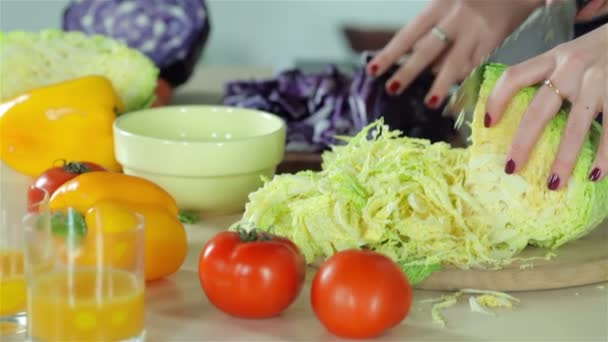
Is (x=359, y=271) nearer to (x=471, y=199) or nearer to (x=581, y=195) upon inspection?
(x=471, y=199)

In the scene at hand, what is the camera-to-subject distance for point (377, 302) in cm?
153

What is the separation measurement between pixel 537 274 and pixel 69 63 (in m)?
1.52

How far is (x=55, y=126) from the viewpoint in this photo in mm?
2445

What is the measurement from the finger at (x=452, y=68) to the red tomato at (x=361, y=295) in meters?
1.46

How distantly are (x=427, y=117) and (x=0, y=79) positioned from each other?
1.26 metres

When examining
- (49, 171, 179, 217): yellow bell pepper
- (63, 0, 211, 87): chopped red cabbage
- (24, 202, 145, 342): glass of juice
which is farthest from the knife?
(63, 0, 211, 87): chopped red cabbage

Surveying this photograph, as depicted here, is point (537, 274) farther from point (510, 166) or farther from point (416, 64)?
point (416, 64)

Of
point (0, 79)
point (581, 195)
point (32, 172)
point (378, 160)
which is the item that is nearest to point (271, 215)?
point (378, 160)

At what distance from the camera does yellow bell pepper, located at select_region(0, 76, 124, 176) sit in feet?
8.00

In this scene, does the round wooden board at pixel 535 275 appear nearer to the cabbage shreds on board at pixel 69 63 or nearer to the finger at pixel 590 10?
the finger at pixel 590 10

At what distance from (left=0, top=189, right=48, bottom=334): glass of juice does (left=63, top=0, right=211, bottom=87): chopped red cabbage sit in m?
2.12

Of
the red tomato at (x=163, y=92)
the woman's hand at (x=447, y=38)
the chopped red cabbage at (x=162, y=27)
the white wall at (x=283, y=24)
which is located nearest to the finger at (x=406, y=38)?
the woman's hand at (x=447, y=38)

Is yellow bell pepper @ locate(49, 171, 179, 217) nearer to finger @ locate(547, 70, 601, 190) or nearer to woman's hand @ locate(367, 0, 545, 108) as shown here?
finger @ locate(547, 70, 601, 190)

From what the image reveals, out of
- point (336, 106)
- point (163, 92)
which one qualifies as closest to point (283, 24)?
point (163, 92)
